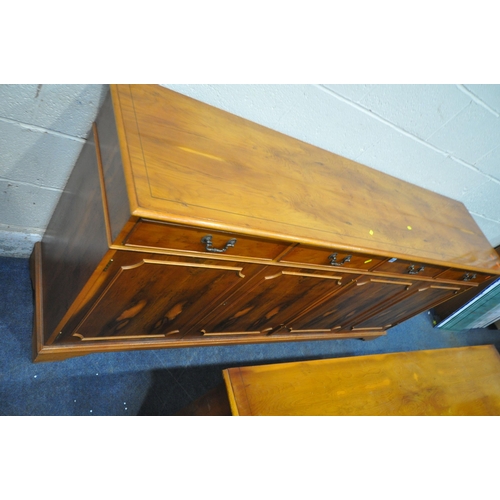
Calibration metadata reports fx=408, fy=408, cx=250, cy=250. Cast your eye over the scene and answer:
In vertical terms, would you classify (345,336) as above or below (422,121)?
below

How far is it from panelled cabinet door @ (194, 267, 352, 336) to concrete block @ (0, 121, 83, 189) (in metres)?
0.81

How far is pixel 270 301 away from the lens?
171 centimetres

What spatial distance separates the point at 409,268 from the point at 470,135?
0.81 meters

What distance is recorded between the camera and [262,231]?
1.25 m

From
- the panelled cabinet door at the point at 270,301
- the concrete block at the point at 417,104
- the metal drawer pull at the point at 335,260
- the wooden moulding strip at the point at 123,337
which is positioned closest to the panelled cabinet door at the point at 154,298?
the wooden moulding strip at the point at 123,337

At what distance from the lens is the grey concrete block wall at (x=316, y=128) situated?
1.38 m

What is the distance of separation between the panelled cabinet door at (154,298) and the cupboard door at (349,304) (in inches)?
23.7

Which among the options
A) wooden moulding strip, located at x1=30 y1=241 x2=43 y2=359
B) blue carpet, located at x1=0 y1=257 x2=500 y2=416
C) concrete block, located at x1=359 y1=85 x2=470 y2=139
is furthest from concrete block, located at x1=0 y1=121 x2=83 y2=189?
concrete block, located at x1=359 y1=85 x2=470 y2=139

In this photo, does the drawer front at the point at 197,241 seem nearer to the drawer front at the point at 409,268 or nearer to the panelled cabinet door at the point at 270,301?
the panelled cabinet door at the point at 270,301

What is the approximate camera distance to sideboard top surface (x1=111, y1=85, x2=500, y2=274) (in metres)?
1.15

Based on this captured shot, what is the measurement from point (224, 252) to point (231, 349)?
2.89ft

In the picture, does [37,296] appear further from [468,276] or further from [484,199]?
[484,199]
